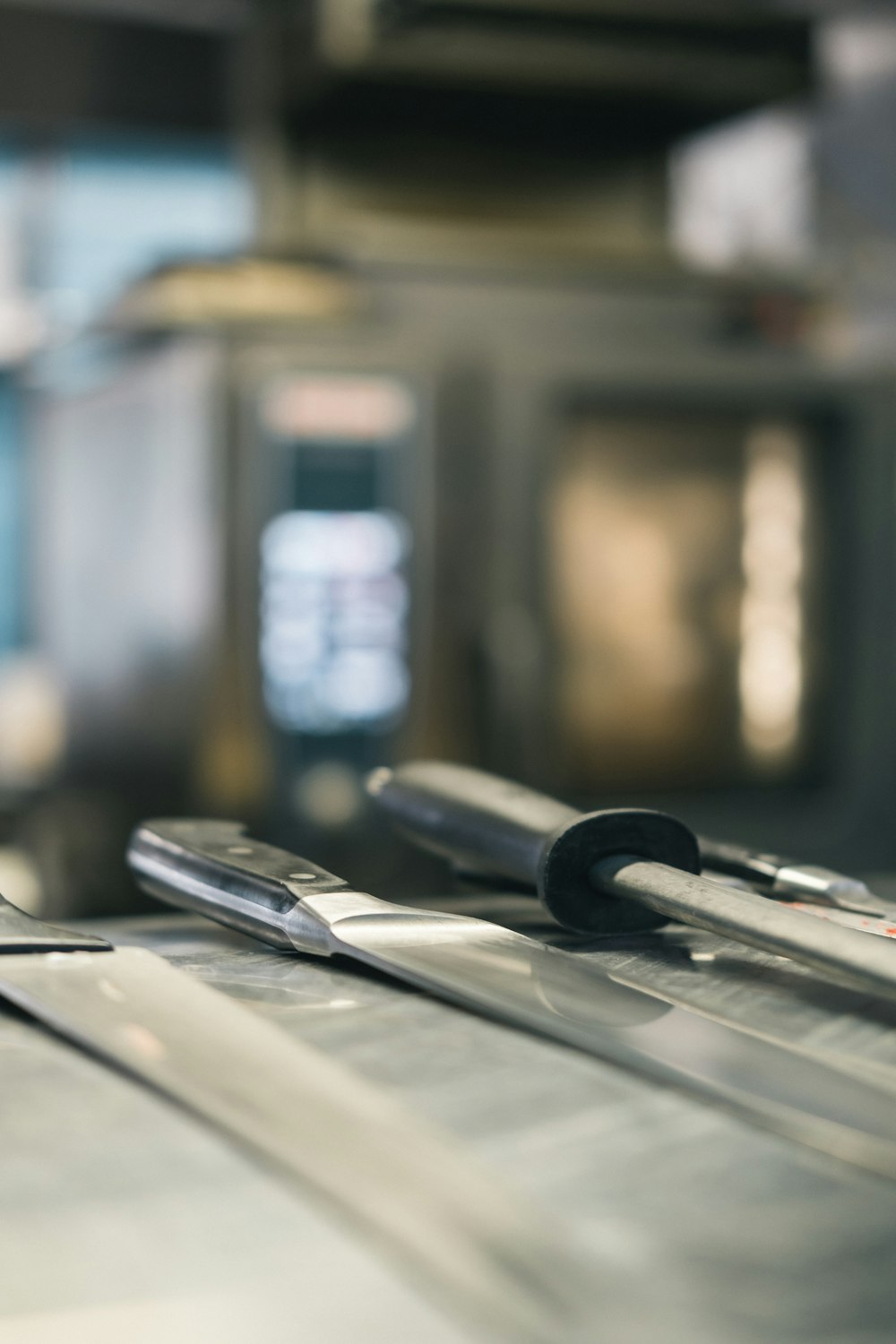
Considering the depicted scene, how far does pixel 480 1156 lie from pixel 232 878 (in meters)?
0.25

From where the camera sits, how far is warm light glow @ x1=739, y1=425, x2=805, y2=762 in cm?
204

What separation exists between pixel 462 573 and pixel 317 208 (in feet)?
2.21

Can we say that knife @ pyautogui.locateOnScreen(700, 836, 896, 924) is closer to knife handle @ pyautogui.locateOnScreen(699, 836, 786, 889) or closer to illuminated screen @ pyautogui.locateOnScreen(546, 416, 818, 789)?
knife handle @ pyautogui.locateOnScreen(699, 836, 786, 889)

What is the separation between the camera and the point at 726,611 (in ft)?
6.66

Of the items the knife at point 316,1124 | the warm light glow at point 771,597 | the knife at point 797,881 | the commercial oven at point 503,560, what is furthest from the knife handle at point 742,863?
the warm light glow at point 771,597

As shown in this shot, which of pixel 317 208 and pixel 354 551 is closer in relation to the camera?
pixel 354 551

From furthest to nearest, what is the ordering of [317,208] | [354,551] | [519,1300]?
[317,208]
[354,551]
[519,1300]

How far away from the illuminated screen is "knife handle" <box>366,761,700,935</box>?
4.05 ft

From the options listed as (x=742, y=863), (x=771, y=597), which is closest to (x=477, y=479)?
(x=771, y=597)

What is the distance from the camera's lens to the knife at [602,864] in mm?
465

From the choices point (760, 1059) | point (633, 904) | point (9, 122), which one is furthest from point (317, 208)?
point (760, 1059)

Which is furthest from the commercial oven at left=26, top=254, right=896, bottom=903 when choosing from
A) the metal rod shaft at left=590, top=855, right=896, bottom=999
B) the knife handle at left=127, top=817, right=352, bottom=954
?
the metal rod shaft at left=590, top=855, right=896, bottom=999

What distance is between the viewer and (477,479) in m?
1.96

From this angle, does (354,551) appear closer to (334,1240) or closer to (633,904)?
(633,904)
